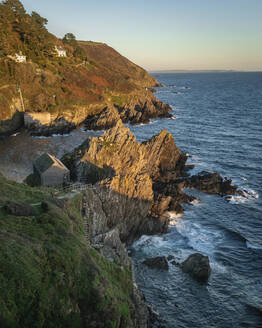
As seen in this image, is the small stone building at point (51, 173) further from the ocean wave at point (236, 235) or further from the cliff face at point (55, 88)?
the cliff face at point (55, 88)

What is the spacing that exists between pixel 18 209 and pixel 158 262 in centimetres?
1777

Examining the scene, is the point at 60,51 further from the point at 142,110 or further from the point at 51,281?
the point at 51,281

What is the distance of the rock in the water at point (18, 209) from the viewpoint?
17.5 meters

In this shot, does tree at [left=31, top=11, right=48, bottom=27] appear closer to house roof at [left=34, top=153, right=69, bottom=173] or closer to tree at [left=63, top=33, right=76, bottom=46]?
tree at [left=63, top=33, right=76, bottom=46]

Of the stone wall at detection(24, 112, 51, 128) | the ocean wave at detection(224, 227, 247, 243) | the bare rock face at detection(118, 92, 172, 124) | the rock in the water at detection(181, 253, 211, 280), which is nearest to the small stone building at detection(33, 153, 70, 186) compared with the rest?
the rock in the water at detection(181, 253, 211, 280)

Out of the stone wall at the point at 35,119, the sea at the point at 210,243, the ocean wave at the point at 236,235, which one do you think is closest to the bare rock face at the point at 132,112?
the sea at the point at 210,243

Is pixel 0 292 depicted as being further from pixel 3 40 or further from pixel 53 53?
pixel 53 53

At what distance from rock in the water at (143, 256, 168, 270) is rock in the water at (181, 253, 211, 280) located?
2169 mm

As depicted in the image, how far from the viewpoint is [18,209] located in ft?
59.2

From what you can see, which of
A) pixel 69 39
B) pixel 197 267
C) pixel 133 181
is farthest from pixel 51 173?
pixel 69 39

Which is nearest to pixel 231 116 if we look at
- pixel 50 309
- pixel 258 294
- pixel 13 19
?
pixel 258 294

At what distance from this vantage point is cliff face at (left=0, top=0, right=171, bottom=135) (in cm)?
7662

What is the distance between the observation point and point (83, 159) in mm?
35469

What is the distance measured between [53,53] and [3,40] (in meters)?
27.4
